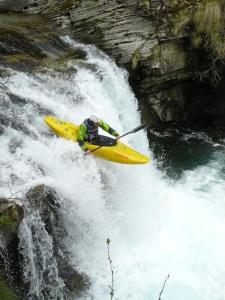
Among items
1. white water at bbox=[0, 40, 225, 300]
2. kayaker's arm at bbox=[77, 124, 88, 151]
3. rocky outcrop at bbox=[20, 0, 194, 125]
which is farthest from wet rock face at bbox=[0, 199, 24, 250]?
rocky outcrop at bbox=[20, 0, 194, 125]

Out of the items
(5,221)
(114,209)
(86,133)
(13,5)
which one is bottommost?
(114,209)

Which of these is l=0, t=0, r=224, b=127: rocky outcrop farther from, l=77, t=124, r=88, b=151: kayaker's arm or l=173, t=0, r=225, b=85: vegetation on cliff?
l=77, t=124, r=88, b=151: kayaker's arm

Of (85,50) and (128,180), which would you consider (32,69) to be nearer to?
(85,50)

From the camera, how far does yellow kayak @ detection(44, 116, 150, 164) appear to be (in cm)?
789

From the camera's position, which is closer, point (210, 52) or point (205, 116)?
point (210, 52)

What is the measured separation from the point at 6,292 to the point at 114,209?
3151 mm

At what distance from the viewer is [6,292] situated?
16.6 feet

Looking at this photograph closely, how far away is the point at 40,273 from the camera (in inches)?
233

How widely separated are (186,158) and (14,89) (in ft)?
15.3

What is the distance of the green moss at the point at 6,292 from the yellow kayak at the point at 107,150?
10.2 feet

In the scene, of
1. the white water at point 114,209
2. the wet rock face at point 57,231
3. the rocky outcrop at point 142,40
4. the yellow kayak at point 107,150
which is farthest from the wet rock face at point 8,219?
the rocky outcrop at point 142,40

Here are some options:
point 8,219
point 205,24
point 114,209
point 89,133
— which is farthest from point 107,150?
point 205,24

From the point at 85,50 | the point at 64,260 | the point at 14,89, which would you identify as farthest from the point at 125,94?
the point at 64,260

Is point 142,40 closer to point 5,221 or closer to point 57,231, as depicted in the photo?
point 57,231
